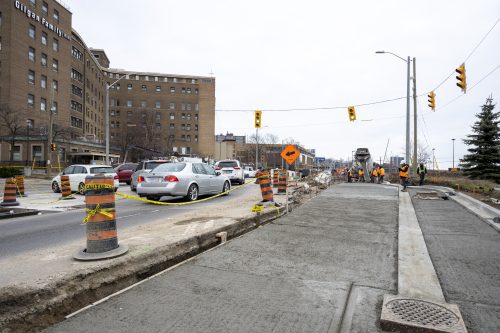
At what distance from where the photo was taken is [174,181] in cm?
1252

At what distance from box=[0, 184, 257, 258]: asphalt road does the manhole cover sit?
5.68m

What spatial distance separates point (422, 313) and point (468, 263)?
229 cm

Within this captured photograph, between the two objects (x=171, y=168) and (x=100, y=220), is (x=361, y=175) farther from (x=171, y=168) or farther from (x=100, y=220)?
(x=100, y=220)

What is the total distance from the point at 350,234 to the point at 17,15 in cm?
5389

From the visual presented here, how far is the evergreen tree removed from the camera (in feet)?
102

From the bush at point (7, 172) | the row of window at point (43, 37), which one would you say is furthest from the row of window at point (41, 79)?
the bush at point (7, 172)

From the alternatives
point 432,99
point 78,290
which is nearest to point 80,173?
point 78,290

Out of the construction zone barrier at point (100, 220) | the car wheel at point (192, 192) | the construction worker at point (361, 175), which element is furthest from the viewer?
the construction worker at point (361, 175)

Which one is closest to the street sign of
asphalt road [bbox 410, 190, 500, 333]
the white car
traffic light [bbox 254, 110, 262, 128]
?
asphalt road [bbox 410, 190, 500, 333]

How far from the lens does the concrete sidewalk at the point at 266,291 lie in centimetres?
314

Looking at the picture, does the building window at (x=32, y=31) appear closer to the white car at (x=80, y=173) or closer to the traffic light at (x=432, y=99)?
the white car at (x=80, y=173)

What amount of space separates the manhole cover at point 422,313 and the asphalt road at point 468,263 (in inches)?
6.5

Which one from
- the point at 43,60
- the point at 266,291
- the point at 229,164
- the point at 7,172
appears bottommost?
the point at 266,291

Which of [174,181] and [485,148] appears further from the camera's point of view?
[485,148]
